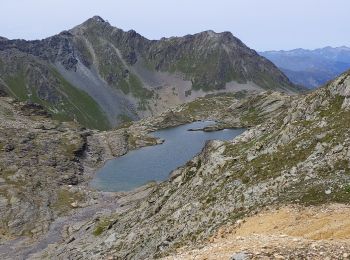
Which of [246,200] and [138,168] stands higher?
[246,200]

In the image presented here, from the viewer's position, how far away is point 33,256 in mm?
90812

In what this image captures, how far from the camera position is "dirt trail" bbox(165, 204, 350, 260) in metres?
23.6

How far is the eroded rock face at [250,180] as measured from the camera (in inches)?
1734

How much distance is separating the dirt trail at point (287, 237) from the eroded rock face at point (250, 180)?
2128 millimetres

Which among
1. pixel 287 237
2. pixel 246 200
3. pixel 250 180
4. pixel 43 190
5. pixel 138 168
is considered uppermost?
pixel 287 237

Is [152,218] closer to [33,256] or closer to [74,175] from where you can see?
[33,256]

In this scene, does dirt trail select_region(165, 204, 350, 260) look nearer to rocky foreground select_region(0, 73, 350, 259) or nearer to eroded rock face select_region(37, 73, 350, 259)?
rocky foreground select_region(0, 73, 350, 259)

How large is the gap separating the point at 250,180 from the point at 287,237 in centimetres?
2309

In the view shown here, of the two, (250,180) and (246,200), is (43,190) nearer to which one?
(250,180)

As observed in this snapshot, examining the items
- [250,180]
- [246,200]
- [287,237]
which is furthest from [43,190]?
[287,237]

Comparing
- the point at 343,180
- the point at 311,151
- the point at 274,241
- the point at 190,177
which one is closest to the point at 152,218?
the point at 190,177

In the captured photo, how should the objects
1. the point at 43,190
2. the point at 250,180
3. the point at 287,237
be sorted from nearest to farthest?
the point at 287,237 < the point at 250,180 < the point at 43,190

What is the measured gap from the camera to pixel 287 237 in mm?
27766

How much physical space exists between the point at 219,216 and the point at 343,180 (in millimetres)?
13988
